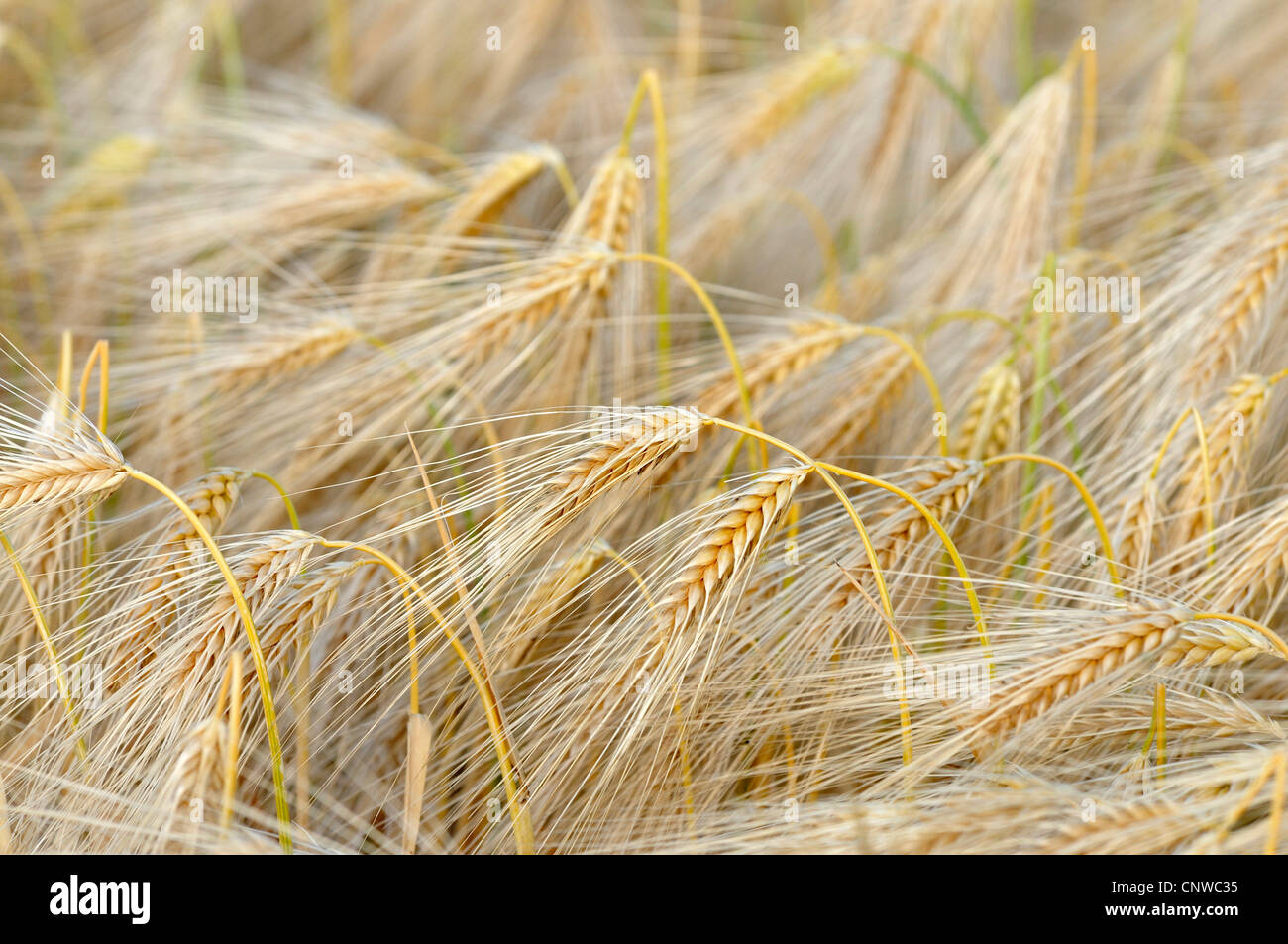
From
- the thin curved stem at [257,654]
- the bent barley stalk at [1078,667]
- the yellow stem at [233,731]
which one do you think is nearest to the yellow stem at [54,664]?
the thin curved stem at [257,654]

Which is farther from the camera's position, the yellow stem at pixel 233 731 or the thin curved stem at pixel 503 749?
the thin curved stem at pixel 503 749

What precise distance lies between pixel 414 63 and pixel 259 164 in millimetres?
638

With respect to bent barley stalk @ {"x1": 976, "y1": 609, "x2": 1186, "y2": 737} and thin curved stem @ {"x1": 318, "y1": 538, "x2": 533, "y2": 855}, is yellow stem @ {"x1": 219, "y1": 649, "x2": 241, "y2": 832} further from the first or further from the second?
bent barley stalk @ {"x1": 976, "y1": 609, "x2": 1186, "y2": 737}

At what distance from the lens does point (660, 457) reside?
34.8 inches

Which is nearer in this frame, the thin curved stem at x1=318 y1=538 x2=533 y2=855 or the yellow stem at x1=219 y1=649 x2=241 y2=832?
the yellow stem at x1=219 y1=649 x2=241 y2=832

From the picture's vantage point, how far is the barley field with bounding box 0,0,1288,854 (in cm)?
80

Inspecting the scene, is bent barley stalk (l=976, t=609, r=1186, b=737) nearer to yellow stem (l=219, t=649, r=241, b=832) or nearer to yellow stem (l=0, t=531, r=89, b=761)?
yellow stem (l=219, t=649, r=241, b=832)

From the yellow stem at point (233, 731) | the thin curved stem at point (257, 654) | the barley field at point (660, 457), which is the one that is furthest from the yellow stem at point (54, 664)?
the yellow stem at point (233, 731)

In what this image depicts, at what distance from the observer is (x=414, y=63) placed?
187 cm

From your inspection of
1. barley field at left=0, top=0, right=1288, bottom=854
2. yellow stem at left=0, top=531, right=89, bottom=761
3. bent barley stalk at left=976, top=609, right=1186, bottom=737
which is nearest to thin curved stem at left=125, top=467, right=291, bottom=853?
barley field at left=0, top=0, right=1288, bottom=854

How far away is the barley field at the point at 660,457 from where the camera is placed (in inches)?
31.5

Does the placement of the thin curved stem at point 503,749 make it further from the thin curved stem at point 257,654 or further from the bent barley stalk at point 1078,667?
the bent barley stalk at point 1078,667

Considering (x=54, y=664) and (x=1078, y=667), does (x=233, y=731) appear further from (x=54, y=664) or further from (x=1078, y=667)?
(x=1078, y=667)

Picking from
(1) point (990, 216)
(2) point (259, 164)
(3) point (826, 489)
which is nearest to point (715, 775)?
(3) point (826, 489)
